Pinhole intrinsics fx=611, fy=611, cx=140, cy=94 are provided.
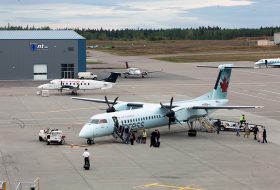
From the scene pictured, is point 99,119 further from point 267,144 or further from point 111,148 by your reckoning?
point 267,144

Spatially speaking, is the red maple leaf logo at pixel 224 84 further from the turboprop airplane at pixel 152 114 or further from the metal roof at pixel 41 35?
the metal roof at pixel 41 35

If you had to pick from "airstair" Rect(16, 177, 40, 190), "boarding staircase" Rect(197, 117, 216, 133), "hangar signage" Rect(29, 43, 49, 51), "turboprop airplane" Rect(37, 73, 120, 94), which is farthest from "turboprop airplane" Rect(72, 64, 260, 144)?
"hangar signage" Rect(29, 43, 49, 51)

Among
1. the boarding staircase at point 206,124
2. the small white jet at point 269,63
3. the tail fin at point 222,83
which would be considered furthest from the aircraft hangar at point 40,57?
the boarding staircase at point 206,124

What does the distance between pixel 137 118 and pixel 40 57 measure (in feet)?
205

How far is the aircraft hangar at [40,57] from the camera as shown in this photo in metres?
108

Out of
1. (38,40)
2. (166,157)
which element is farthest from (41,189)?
(38,40)

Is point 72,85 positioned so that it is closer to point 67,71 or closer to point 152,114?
point 67,71

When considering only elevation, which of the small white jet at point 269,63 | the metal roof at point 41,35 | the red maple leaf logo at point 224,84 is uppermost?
the metal roof at point 41,35

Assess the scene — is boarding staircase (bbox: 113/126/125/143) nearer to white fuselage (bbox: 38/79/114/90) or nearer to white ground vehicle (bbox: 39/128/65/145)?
white ground vehicle (bbox: 39/128/65/145)

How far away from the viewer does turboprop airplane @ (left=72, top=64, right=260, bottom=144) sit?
4712 cm

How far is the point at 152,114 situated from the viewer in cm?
5075

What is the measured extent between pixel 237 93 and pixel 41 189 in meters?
55.9

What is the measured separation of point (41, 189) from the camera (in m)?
33.4

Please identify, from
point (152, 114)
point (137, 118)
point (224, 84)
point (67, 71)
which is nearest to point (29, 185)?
point (137, 118)
